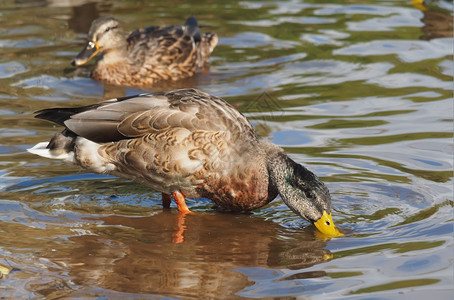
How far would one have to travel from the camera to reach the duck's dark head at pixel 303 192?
18.9ft

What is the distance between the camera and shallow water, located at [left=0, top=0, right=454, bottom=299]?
5012 millimetres

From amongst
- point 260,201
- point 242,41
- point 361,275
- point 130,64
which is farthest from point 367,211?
point 242,41

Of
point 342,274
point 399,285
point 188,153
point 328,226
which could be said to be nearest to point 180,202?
point 188,153

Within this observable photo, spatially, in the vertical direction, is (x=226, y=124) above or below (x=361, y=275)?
above

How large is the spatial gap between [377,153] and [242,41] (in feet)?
14.1

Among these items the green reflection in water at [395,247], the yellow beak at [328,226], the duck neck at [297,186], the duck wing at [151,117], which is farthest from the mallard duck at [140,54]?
the green reflection in water at [395,247]

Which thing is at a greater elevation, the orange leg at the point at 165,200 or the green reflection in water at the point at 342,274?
the green reflection in water at the point at 342,274

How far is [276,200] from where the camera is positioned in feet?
21.8

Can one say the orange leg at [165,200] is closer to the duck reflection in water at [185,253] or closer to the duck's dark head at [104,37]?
the duck reflection in water at [185,253]

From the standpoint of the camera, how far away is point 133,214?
245 inches

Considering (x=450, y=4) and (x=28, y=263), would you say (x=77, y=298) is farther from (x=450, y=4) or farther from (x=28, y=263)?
(x=450, y=4)

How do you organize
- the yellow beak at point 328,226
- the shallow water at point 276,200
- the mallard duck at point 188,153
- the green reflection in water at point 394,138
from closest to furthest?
the shallow water at point 276,200 < the yellow beak at point 328,226 < the mallard duck at point 188,153 < the green reflection in water at point 394,138

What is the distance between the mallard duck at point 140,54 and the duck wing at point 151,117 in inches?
135

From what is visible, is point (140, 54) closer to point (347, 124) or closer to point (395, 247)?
point (347, 124)
